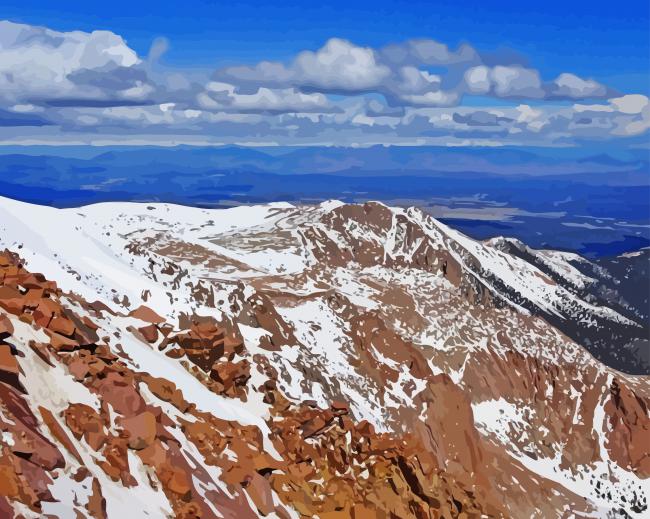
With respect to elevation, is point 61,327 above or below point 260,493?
above

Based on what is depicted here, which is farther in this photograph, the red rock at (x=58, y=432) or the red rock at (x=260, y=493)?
the red rock at (x=260, y=493)

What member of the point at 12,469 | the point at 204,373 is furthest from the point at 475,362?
the point at 12,469

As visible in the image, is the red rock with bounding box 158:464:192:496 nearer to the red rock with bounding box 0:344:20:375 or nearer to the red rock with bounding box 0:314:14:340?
the red rock with bounding box 0:344:20:375

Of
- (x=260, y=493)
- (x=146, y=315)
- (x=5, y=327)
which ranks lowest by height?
(x=260, y=493)

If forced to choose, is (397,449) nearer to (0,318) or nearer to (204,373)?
(204,373)

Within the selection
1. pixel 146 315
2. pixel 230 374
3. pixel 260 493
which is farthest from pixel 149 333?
pixel 260 493

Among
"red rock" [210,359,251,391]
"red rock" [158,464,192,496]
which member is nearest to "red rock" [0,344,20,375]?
"red rock" [158,464,192,496]

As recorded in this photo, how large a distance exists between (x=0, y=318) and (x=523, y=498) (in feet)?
318

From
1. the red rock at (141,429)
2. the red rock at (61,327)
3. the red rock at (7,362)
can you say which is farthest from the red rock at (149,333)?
the red rock at (7,362)

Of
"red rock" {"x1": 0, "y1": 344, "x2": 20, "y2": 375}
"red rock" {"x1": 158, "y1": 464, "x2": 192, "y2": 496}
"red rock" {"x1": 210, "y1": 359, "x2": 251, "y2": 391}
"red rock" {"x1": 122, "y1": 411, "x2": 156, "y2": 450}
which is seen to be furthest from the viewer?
"red rock" {"x1": 210, "y1": 359, "x2": 251, "y2": 391}

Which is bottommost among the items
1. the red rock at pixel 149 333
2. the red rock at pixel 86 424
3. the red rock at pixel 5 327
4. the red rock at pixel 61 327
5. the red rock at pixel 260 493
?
the red rock at pixel 260 493

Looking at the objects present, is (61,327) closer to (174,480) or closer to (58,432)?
(58,432)

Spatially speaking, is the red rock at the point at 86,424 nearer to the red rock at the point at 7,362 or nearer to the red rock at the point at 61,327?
the red rock at the point at 7,362

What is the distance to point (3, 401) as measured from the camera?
20500 mm
